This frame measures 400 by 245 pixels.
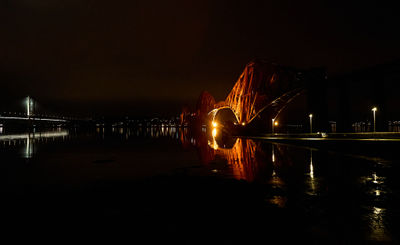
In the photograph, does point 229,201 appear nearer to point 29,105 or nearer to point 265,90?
point 265,90

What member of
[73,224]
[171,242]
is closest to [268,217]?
[171,242]

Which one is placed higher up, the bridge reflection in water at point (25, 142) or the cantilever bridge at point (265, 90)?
the cantilever bridge at point (265, 90)

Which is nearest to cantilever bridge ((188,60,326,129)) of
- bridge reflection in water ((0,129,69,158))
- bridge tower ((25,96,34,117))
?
bridge reflection in water ((0,129,69,158))

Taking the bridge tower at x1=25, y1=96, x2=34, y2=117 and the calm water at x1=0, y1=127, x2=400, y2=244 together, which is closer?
the calm water at x1=0, y1=127, x2=400, y2=244

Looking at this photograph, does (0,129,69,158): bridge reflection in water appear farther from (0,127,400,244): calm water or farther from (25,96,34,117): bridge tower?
(25,96,34,117): bridge tower

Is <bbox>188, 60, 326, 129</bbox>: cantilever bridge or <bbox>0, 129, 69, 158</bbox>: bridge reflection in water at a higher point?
<bbox>188, 60, 326, 129</bbox>: cantilever bridge

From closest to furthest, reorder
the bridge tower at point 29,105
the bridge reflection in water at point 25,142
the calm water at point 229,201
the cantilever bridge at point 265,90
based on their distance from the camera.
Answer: the calm water at point 229,201 → the bridge reflection in water at point 25,142 → the cantilever bridge at point 265,90 → the bridge tower at point 29,105

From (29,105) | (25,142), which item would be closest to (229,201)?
(25,142)

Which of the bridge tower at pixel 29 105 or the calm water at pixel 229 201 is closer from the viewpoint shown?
the calm water at pixel 229 201

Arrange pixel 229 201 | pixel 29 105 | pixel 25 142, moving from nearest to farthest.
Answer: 1. pixel 229 201
2. pixel 25 142
3. pixel 29 105

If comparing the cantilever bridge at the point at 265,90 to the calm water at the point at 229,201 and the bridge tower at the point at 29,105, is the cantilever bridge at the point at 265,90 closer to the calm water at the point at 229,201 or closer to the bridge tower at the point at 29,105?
the calm water at the point at 229,201

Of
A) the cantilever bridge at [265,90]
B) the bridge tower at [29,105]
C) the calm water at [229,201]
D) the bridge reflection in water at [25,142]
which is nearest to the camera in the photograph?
the calm water at [229,201]

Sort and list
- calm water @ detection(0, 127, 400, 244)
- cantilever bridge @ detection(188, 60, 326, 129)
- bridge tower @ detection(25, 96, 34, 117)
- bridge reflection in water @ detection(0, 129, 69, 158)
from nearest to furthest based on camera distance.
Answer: calm water @ detection(0, 127, 400, 244) < bridge reflection in water @ detection(0, 129, 69, 158) < cantilever bridge @ detection(188, 60, 326, 129) < bridge tower @ detection(25, 96, 34, 117)

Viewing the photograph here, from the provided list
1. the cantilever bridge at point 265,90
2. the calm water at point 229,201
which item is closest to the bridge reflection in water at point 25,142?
the calm water at point 229,201
